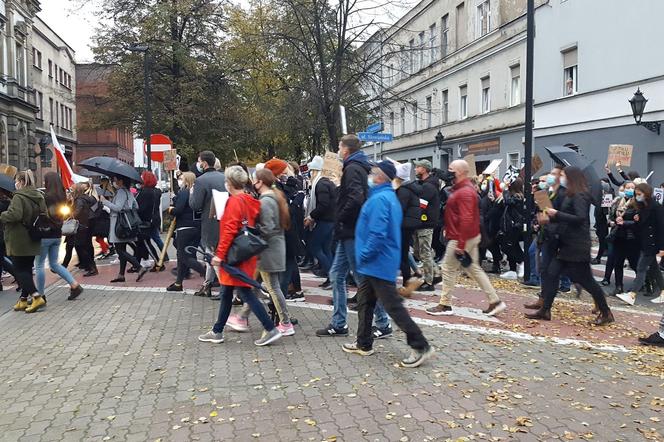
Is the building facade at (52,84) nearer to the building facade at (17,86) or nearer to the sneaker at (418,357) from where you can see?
the building facade at (17,86)

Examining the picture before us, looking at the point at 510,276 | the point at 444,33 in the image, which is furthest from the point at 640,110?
the point at 444,33

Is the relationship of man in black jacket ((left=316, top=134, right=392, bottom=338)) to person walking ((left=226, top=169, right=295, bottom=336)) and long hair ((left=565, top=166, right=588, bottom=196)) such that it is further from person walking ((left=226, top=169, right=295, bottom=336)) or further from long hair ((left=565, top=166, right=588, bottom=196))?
long hair ((left=565, top=166, right=588, bottom=196))

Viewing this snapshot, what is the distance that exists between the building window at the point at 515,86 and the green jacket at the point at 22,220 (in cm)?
2110

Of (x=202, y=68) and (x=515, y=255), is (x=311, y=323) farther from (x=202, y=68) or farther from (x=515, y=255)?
(x=202, y=68)

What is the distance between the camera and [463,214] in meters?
7.22

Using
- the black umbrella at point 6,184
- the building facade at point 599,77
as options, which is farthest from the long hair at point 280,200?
the building facade at point 599,77

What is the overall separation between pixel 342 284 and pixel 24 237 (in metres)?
4.36

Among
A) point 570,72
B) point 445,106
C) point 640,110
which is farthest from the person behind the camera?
point 445,106

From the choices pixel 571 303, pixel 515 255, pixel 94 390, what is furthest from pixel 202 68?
pixel 94 390

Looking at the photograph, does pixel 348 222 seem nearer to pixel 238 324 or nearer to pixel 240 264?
pixel 240 264

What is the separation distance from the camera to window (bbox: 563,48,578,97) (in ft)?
70.9

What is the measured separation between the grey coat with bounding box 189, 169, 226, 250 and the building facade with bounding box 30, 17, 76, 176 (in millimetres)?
42880

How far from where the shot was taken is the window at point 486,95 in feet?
91.9

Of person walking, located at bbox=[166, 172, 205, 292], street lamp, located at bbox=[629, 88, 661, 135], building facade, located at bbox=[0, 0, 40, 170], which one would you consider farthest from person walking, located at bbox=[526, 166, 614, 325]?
building facade, located at bbox=[0, 0, 40, 170]
